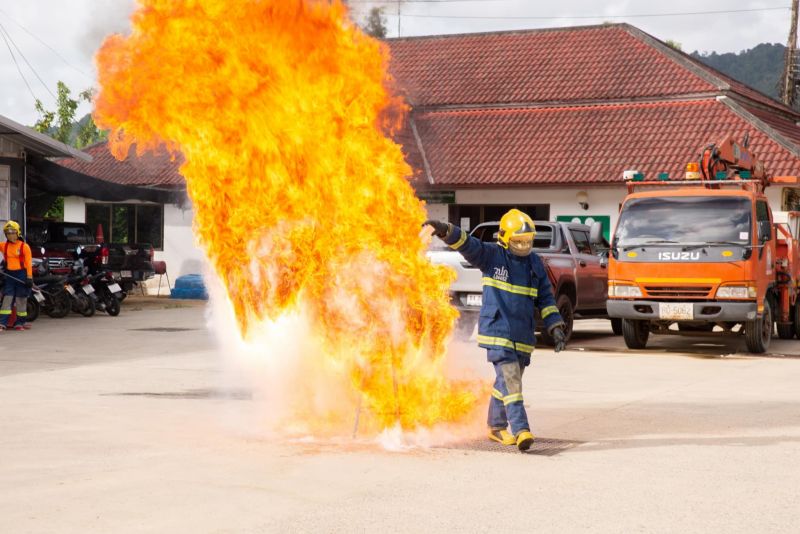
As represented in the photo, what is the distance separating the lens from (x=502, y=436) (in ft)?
26.9

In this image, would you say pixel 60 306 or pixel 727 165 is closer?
pixel 727 165

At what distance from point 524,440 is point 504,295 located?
1.11 meters

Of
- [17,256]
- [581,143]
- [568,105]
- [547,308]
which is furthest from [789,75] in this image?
[547,308]

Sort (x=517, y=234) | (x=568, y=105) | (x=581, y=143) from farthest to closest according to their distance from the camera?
(x=568, y=105)
(x=581, y=143)
(x=517, y=234)

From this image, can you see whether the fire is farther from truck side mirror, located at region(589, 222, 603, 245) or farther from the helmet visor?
truck side mirror, located at region(589, 222, 603, 245)

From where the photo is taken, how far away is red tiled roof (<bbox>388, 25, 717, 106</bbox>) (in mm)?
31969

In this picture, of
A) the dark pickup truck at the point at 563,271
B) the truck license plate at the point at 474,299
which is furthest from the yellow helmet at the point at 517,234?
the truck license plate at the point at 474,299

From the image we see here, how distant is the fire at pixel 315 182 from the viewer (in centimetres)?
828

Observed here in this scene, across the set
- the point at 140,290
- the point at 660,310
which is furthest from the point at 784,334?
the point at 140,290

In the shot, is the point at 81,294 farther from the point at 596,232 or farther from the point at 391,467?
the point at 391,467

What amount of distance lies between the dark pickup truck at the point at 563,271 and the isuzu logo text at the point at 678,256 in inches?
52.9

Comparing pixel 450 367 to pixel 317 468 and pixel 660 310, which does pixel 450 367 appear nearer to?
pixel 317 468

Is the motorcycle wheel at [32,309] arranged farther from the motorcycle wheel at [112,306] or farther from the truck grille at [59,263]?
the truck grille at [59,263]

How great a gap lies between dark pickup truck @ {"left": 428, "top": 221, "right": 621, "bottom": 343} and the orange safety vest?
725 centimetres
